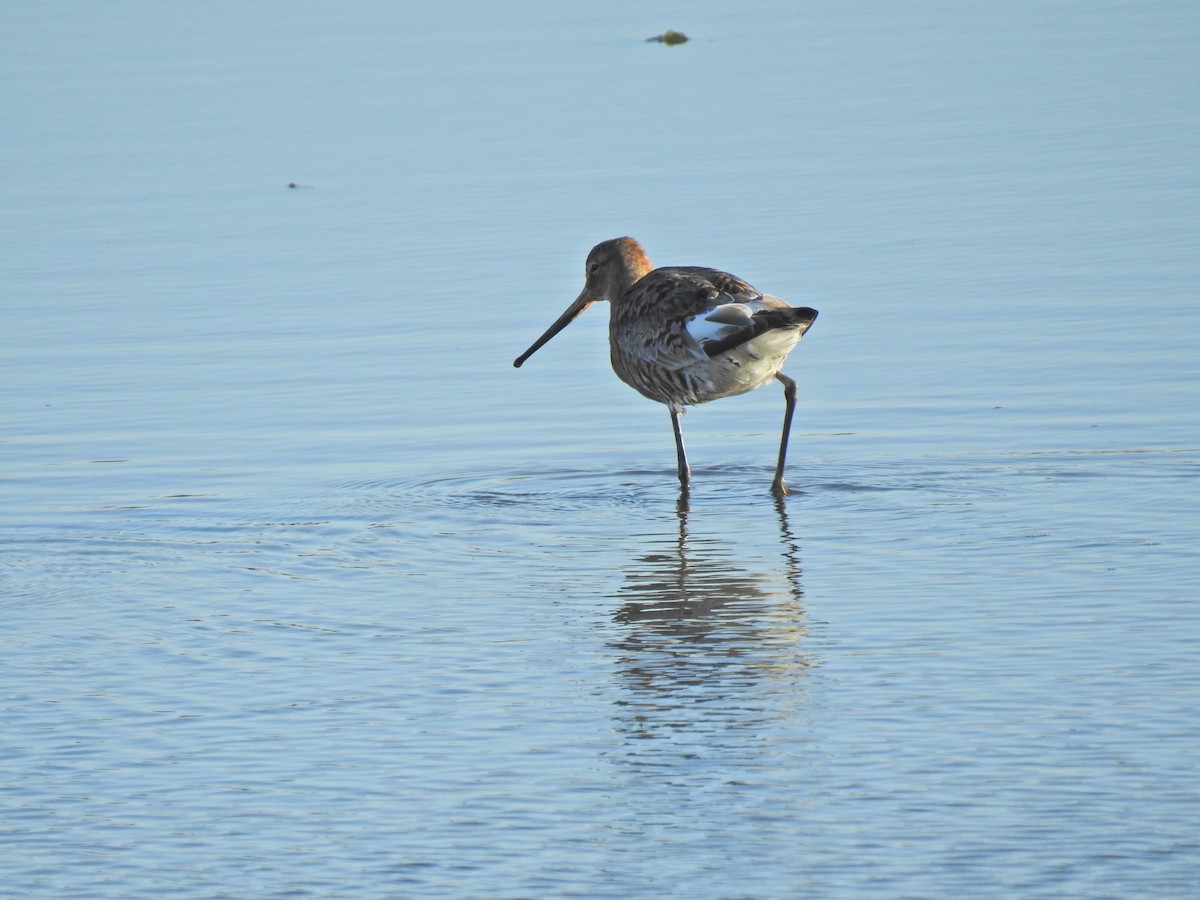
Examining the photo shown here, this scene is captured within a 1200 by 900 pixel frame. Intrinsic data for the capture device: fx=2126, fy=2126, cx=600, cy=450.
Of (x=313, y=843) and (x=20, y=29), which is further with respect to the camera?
(x=20, y=29)

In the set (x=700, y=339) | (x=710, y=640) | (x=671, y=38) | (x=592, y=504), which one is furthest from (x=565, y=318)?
(x=671, y=38)

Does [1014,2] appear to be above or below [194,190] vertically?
above

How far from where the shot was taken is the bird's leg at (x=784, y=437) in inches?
326

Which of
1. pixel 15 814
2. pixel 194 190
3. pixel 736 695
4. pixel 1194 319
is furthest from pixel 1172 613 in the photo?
pixel 194 190

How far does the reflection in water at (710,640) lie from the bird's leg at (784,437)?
0.48 m

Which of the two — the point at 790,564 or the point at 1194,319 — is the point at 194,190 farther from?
the point at 790,564

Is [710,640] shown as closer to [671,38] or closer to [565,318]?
[565,318]

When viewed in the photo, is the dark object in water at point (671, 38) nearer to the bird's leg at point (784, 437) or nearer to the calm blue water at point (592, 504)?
the calm blue water at point (592, 504)

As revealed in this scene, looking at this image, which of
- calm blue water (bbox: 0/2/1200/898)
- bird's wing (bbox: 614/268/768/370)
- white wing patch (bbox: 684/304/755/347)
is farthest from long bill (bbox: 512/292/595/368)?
white wing patch (bbox: 684/304/755/347)

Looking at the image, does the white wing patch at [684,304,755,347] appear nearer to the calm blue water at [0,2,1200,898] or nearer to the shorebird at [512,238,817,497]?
the shorebird at [512,238,817,497]

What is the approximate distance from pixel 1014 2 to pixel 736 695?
747 inches

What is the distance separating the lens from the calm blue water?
4.75m

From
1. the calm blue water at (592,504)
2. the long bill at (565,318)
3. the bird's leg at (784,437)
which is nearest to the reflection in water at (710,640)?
the calm blue water at (592,504)

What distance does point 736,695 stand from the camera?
5.59 m
